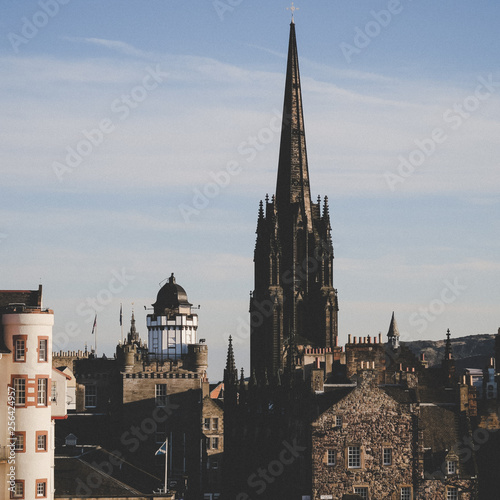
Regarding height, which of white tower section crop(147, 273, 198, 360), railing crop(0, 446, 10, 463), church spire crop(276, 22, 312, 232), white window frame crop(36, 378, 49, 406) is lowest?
railing crop(0, 446, 10, 463)

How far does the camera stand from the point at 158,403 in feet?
366

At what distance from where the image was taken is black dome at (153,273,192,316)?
395 ft

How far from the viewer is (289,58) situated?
132 meters

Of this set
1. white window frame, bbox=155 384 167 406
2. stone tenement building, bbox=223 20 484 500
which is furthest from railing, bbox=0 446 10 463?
white window frame, bbox=155 384 167 406

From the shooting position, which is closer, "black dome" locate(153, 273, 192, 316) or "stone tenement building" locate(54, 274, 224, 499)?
"stone tenement building" locate(54, 274, 224, 499)

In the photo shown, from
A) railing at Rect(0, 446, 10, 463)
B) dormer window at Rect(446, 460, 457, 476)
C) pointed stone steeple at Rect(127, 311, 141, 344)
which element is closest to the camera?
railing at Rect(0, 446, 10, 463)

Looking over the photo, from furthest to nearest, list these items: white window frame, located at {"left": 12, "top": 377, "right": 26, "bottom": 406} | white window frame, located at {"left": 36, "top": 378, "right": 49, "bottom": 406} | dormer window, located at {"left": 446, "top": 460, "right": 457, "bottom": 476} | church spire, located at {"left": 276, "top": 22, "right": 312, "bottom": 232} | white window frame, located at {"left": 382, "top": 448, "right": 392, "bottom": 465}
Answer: church spire, located at {"left": 276, "top": 22, "right": 312, "bottom": 232} < white window frame, located at {"left": 382, "top": 448, "right": 392, "bottom": 465} < dormer window, located at {"left": 446, "top": 460, "right": 457, "bottom": 476} < white window frame, located at {"left": 36, "top": 378, "right": 49, "bottom": 406} < white window frame, located at {"left": 12, "top": 377, "right": 26, "bottom": 406}

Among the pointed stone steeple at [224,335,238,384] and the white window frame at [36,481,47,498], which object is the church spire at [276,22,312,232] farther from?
the white window frame at [36,481,47,498]

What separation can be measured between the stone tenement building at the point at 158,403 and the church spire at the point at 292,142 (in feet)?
60.5

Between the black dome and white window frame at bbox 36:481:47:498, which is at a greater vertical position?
the black dome

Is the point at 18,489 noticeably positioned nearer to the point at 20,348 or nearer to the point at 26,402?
the point at 26,402

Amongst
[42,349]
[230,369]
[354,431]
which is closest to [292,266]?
[230,369]

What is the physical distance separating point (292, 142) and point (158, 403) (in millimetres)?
34275

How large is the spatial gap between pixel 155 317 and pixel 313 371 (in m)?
47.0
